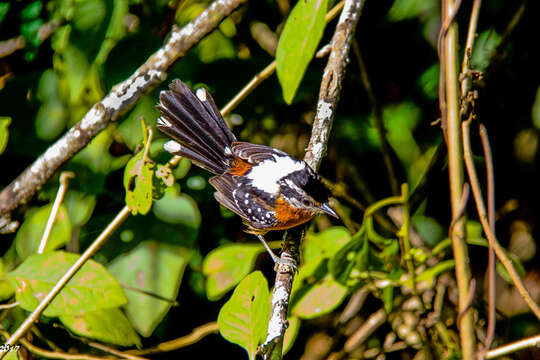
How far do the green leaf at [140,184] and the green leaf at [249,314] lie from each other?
20.5 inches

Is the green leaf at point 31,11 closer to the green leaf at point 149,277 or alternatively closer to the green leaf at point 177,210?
the green leaf at point 177,210

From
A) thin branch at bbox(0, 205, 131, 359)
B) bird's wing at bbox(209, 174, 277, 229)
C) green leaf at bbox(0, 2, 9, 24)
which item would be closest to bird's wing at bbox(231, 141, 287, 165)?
bird's wing at bbox(209, 174, 277, 229)

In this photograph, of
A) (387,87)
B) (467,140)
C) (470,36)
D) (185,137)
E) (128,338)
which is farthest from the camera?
(387,87)

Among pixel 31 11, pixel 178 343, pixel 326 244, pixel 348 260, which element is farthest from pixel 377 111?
pixel 31 11

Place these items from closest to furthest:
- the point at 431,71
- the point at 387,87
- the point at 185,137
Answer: the point at 185,137 → the point at 431,71 → the point at 387,87

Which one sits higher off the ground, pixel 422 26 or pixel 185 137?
pixel 185 137

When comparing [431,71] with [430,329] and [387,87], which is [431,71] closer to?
[387,87]

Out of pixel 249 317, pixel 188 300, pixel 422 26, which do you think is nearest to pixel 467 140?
pixel 249 317

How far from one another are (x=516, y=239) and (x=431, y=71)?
1.09 metres

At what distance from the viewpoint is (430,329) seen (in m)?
2.62

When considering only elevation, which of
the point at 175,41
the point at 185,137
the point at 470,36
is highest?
the point at 175,41

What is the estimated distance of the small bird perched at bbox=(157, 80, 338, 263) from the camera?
231 centimetres

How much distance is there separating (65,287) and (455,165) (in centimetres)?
144

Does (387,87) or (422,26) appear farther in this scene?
(387,87)
